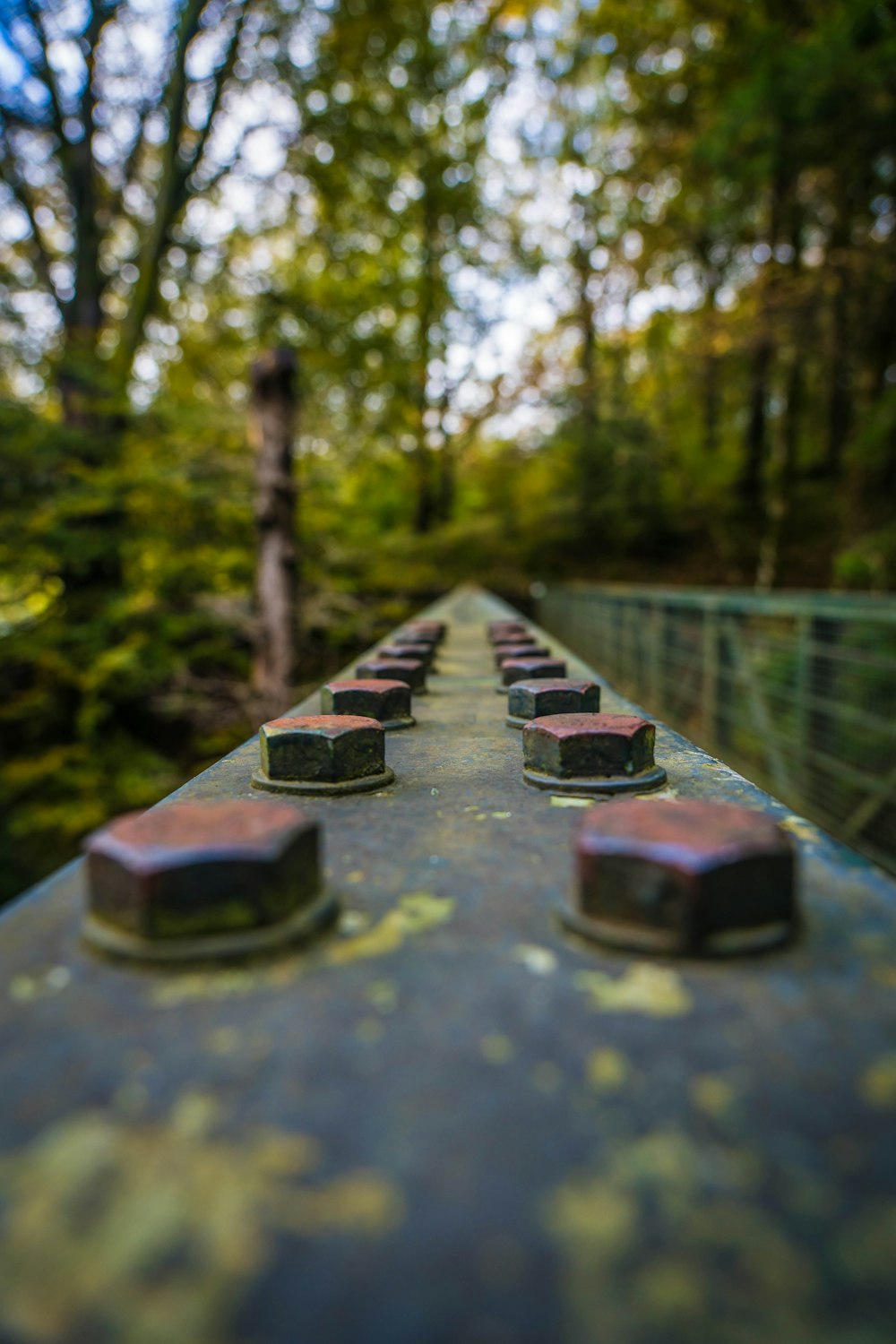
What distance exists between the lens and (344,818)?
1.05 meters

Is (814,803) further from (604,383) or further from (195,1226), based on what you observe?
(604,383)

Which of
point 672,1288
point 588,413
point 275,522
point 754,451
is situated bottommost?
point 672,1288

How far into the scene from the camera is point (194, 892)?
2.19 feet

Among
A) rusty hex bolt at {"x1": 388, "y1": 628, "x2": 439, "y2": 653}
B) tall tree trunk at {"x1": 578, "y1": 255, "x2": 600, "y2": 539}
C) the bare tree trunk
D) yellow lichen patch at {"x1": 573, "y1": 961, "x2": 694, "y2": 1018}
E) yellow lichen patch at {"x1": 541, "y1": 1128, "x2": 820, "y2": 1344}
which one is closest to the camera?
yellow lichen patch at {"x1": 541, "y1": 1128, "x2": 820, "y2": 1344}

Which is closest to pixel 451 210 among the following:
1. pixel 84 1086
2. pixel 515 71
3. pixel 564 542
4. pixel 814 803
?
pixel 515 71

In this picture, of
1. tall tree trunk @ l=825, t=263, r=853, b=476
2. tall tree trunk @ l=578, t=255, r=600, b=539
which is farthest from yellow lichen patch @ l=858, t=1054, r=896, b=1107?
tall tree trunk @ l=578, t=255, r=600, b=539

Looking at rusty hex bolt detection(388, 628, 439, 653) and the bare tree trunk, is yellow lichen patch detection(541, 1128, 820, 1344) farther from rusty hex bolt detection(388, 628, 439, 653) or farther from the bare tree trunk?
the bare tree trunk

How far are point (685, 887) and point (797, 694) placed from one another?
496 centimetres

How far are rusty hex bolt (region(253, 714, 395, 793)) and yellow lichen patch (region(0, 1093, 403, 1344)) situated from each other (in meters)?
0.68

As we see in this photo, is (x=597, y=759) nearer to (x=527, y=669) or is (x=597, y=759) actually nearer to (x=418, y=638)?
(x=527, y=669)

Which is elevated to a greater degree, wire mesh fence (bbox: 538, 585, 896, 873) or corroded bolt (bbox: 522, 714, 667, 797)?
corroded bolt (bbox: 522, 714, 667, 797)

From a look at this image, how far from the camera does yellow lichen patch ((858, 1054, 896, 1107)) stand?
0.49 meters

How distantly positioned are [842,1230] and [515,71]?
837 inches

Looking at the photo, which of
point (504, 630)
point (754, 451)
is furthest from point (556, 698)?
point (754, 451)
